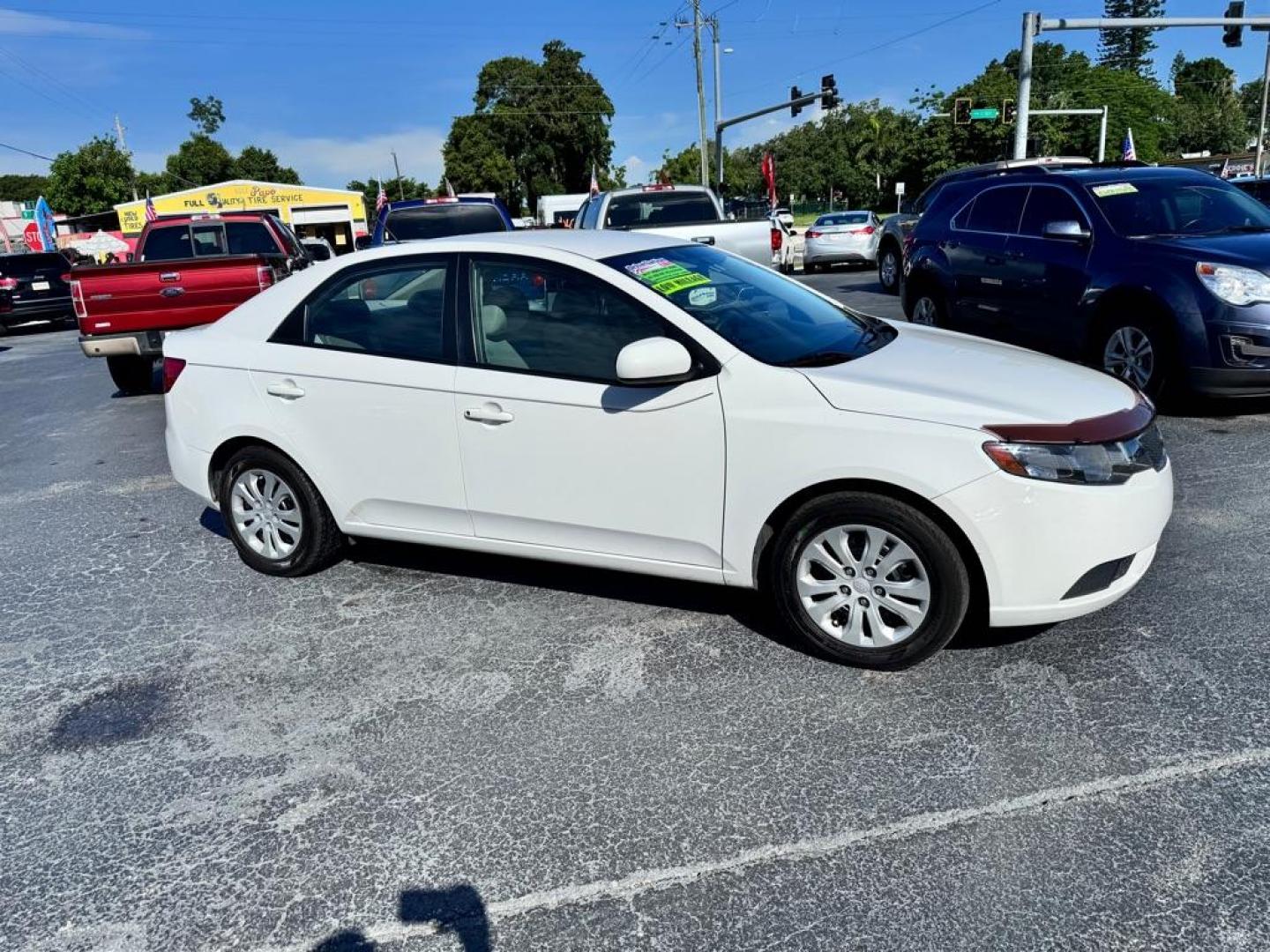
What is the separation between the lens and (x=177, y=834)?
2.82 meters

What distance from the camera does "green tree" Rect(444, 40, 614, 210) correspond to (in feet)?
237

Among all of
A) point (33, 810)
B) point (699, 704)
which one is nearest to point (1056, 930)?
point (699, 704)

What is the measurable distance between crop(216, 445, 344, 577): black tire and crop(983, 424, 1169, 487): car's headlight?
3074 millimetres

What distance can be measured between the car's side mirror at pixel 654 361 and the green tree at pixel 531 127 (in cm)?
7263

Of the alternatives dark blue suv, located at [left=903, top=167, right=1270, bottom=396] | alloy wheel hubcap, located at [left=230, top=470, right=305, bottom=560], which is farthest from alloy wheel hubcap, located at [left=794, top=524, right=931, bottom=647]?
dark blue suv, located at [left=903, top=167, right=1270, bottom=396]

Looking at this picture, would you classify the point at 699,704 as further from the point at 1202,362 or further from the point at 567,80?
the point at 567,80

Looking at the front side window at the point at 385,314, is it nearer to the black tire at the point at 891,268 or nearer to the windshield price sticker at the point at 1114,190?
the windshield price sticker at the point at 1114,190

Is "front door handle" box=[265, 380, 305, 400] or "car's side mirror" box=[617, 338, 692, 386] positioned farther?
"front door handle" box=[265, 380, 305, 400]

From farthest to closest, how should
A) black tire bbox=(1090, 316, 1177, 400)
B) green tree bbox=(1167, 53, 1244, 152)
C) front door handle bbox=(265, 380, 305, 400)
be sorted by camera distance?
green tree bbox=(1167, 53, 1244, 152)
black tire bbox=(1090, 316, 1177, 400)
front door handle bbox=(265, 380, 305, 400)

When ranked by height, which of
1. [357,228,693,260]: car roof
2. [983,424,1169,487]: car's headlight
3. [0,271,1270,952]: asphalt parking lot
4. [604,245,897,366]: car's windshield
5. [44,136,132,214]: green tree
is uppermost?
[44,136,132,214]: green tree

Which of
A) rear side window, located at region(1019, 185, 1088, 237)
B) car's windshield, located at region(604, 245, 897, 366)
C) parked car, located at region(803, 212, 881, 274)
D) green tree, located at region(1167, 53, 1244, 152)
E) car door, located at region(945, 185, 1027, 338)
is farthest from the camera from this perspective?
green tree, located at region(1167, 53, 1244, 152)

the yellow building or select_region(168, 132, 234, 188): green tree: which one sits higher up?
select_region(168, 132, 234, 188): green tree

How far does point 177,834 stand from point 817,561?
89.5 inches

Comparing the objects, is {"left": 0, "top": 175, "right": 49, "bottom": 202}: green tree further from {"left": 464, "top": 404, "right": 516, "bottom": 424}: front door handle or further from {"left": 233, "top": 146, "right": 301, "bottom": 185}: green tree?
{"left": 464, "top": 404, "right": 516, "bottom": 424}: front door handle
